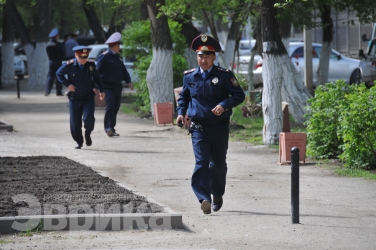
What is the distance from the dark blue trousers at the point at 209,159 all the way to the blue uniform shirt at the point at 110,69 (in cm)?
676

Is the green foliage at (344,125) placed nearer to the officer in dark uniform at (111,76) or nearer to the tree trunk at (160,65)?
the officer in dark uniform at (111,76)

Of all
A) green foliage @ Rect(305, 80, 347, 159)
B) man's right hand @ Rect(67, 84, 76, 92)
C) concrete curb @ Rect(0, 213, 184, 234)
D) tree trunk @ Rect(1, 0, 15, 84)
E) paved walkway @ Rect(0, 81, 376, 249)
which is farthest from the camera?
tree trunk @ Rect(1, 0, 15, 84)

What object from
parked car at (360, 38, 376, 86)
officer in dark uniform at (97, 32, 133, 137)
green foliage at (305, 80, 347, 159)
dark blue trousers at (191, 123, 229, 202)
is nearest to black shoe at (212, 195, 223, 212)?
dark blue trousers at (191, 123, 229, 202)

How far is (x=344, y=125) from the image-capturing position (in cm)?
1096

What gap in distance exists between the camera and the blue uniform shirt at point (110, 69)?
14.7 m

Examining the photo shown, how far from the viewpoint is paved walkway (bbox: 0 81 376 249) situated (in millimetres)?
7035

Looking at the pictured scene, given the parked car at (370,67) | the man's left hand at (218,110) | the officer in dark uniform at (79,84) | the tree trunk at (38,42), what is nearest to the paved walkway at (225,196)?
the officer in dark uniform at (79,84)

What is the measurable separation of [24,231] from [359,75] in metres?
18.1

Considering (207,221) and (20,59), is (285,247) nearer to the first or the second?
(207,221)

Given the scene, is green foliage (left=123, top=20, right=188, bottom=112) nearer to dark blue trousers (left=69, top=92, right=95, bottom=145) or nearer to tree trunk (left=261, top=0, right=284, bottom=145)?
tree trunk (left=261, top=0, right=284, bottom=145)

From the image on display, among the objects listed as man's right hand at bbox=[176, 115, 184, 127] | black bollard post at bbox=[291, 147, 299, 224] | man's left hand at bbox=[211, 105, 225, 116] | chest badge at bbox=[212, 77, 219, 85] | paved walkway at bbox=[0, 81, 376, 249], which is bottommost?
paved walkway at bbox=[0, 81, 376, 249]

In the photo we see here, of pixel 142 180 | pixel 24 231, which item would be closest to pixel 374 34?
pixel 142 180

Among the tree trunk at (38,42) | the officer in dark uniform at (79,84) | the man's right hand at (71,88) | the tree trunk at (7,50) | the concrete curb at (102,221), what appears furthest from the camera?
the tree trunk at (7,50)

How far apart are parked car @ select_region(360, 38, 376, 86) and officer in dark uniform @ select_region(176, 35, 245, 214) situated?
47.6 ft
